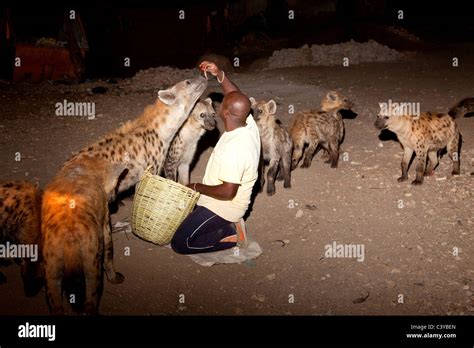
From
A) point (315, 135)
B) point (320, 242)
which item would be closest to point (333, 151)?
point (315, 135)

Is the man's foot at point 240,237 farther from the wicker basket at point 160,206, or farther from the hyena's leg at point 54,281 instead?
the hyena's leg at point 54,281

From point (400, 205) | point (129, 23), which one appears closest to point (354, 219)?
point (400, 205)

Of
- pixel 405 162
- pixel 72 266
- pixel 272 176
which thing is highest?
pixel 405 162

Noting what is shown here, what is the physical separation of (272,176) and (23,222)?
217 centimetres

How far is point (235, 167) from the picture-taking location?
10.4 feet

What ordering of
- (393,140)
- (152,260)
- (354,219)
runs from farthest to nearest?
(393,140)
(354,219)
(152,260)

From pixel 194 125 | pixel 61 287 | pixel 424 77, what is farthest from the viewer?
pixel 424 77

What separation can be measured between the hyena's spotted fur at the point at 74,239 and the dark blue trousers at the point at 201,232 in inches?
22.2

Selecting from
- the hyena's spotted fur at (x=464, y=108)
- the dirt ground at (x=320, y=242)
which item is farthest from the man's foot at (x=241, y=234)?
the hyena's spotted fur at (x=464, y=108)

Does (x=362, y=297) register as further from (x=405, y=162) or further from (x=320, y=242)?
(x=405, y=162)

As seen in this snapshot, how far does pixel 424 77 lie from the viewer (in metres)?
7.89

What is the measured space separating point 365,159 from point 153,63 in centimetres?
728

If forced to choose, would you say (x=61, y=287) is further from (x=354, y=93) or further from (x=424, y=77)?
(x=424, y=77)

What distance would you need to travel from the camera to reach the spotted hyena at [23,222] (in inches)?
120
